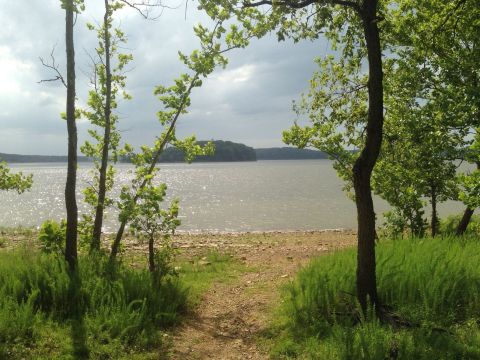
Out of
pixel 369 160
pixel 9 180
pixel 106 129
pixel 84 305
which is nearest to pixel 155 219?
pixel 84 305

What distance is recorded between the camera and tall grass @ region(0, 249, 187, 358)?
621 centimetres

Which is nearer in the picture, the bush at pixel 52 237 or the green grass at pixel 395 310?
the green grass at pixel 395 310

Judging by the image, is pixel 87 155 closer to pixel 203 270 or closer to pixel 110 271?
pixel 110 271

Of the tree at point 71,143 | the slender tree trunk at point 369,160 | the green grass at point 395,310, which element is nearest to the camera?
the green grass at point 395,310

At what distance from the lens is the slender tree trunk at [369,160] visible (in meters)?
A: 6.54

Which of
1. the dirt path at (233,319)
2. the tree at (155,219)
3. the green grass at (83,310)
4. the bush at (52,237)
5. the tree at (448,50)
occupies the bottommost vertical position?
the dirt path at (233,319)

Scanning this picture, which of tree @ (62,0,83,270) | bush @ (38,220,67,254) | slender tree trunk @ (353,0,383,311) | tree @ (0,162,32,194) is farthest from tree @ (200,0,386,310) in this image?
tree @ (0,162,32,194)

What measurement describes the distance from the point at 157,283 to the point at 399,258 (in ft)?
16.8

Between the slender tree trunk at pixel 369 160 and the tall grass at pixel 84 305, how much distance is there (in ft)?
11.5

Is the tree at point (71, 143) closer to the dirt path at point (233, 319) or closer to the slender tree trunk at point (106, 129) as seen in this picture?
the slender tree trunk at point (106, 129)

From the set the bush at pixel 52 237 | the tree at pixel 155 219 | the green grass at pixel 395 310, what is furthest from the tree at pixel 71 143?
the green grass at pixel 395 310

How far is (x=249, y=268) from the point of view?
43.8 feet

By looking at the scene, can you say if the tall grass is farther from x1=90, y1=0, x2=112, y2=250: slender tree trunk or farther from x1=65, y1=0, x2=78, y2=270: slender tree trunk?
x1=90, y1=0, x2=112, y2=250: slender tree trunk

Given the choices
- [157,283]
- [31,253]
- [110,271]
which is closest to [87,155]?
[31,253]
